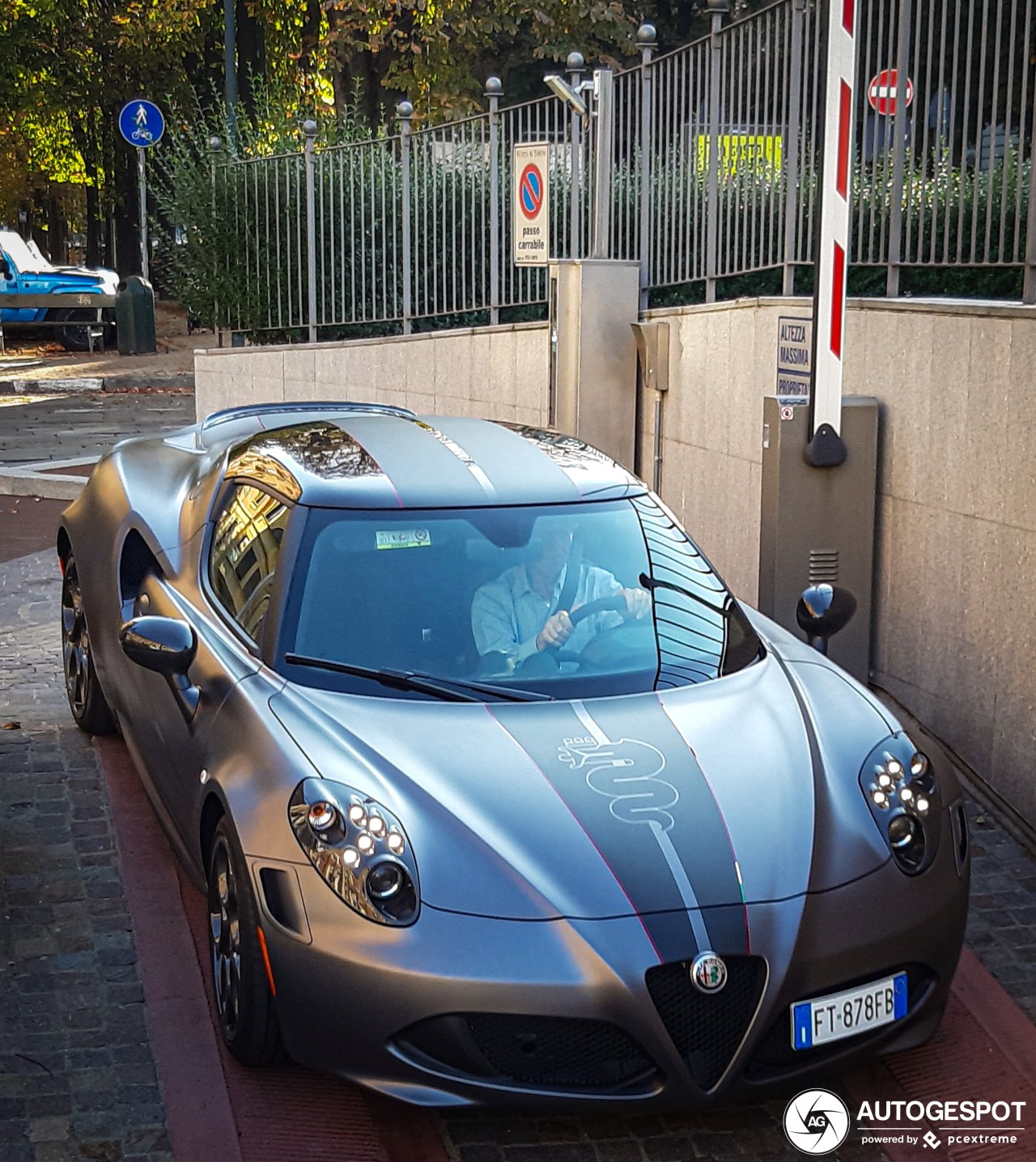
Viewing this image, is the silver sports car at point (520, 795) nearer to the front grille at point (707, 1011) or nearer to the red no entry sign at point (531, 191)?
the front grille at point (707, 1011)

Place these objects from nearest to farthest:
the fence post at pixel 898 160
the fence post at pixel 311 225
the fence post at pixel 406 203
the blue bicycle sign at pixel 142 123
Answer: the fence post at pixel 898 160 → the fence post at pixel 406 203 → the fence post at pixel 311 225 → the blue bicycle sign at pixel 142 123

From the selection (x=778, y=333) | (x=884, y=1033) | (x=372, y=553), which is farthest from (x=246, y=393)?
(x=884, y=1033)

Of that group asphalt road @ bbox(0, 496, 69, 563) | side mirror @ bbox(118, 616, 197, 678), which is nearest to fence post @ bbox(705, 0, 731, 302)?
asphalt road @ bbox(0, 496, 69, 563)

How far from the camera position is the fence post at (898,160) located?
705 cm

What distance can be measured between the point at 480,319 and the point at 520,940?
10.2 m

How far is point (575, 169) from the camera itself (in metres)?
10.8

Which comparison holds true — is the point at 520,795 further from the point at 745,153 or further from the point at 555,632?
the point at 745,153

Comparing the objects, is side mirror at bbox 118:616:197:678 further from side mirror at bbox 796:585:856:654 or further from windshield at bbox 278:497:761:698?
side mirror at bbox 796:585:856:654

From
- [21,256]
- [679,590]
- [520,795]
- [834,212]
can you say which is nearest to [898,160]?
[834,212]

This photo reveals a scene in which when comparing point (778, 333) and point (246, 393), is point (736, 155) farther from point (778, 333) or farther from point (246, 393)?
point (246, 393)

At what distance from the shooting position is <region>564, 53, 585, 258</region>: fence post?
10734mm

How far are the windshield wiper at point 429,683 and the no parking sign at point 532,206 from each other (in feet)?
22.8

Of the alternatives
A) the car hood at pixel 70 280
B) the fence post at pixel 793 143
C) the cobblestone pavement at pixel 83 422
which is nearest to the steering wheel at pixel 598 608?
the fence post at pixel 793 143

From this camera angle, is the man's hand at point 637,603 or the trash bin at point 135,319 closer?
the man's hand at point 637,603
